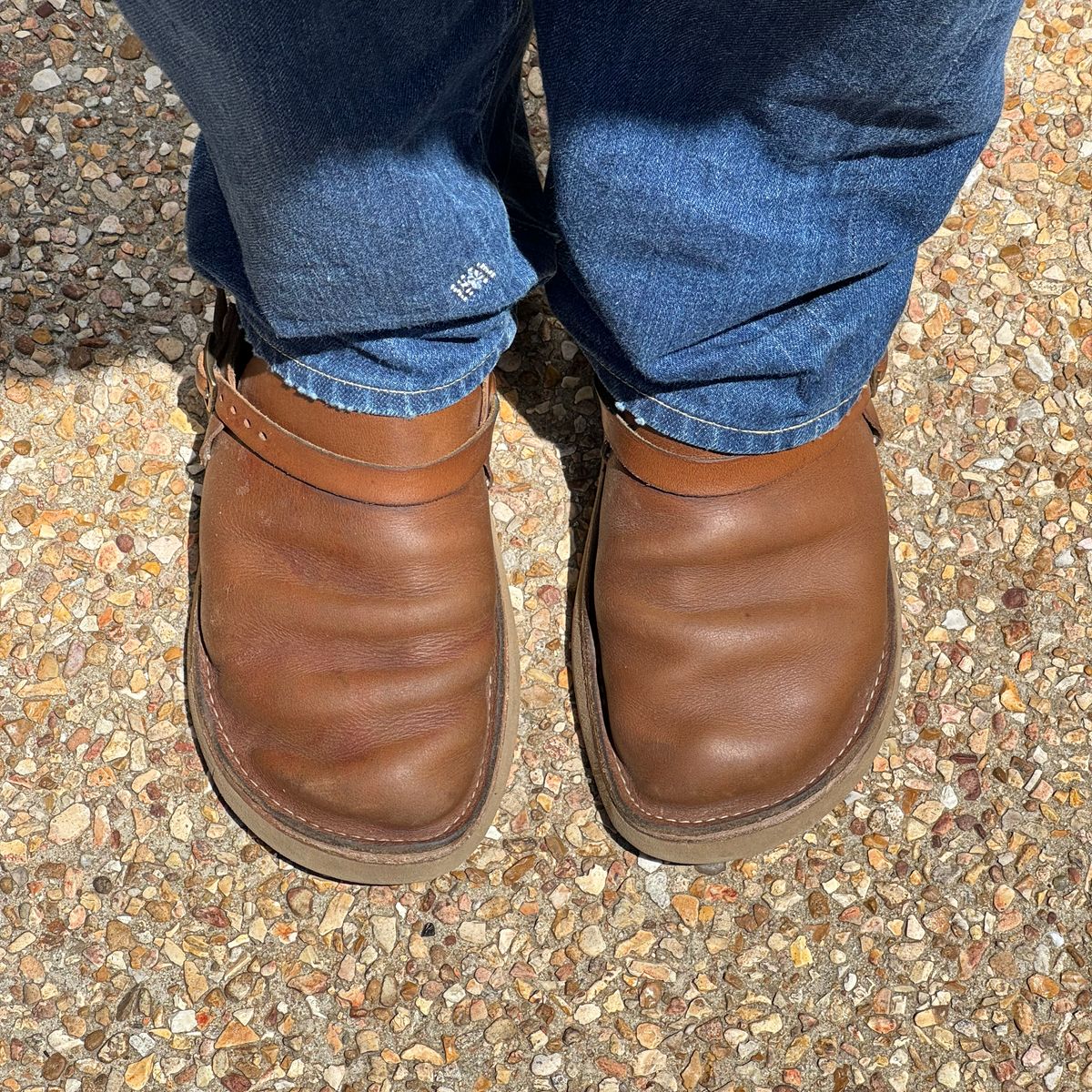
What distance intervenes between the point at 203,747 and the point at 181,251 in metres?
0.88

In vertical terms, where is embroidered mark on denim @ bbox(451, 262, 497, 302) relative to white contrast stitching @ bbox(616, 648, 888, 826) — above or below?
above

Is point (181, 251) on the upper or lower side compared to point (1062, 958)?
upper

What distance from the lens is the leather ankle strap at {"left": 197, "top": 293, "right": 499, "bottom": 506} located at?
1333mm

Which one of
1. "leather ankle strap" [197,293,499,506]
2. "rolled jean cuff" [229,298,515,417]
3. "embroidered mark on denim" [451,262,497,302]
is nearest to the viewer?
"embroidered mark on denim" [451,262,497,302]

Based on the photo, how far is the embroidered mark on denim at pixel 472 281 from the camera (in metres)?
1.12

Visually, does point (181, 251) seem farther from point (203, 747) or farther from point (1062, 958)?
point (1062, 958)

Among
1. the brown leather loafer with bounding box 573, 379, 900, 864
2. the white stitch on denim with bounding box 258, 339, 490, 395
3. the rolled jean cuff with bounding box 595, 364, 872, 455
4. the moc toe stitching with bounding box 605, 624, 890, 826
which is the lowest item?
the moc toe stitching with bounding box 605, 624, 890, 826

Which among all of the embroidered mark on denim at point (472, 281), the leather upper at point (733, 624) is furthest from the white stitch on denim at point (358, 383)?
the leather upper at point (733, 624)

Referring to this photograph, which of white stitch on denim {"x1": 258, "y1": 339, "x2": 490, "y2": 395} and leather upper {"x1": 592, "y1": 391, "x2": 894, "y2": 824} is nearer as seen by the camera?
white stitch on denim {"x1": 258, "y1": 339, "x2": 490, "y2": 395}

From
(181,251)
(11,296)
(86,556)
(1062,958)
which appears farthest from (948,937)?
(11,296)

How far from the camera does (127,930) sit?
4.83ft

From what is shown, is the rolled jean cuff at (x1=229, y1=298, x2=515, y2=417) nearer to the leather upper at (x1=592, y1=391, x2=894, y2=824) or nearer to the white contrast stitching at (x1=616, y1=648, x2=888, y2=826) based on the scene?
the leather upper at (x1=592, y1=391, x2=894, y2=824)

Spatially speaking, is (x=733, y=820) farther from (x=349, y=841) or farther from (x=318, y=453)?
(x=318, y=453)

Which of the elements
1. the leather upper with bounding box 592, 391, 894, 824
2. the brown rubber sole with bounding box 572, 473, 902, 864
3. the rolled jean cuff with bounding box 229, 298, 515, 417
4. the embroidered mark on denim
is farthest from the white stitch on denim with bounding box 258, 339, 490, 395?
the brown rubber sole with bounding box 572, 473, 902, 864
